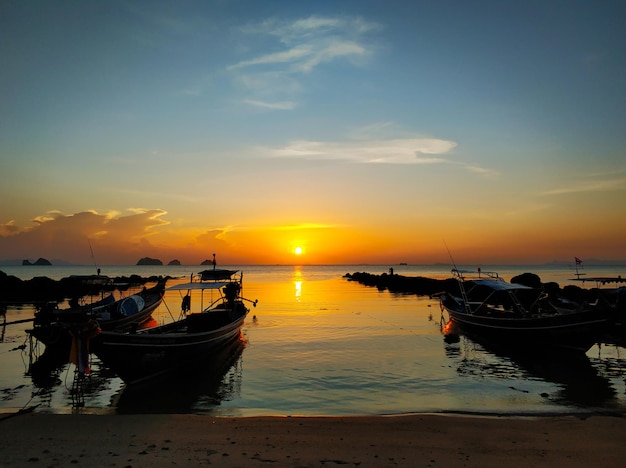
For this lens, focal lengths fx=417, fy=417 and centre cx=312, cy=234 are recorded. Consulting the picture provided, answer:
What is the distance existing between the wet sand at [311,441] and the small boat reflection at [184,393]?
4.93 ft

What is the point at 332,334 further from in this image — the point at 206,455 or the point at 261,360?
the point at 206,455

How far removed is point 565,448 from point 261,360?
39.7 ft

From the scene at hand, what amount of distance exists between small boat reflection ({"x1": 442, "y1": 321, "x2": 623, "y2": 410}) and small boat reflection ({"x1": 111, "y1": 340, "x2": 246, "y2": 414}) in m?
8.74

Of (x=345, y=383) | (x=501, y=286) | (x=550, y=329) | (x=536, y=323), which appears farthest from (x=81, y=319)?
(x=501, y=286)

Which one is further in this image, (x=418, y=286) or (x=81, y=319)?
(x=418, y=286)

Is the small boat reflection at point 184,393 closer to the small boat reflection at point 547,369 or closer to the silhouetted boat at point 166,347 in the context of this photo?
the silhouetted boat at point 166,347

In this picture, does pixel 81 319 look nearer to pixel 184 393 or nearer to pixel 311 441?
pixel 184 393

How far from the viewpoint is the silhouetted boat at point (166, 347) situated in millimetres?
13211

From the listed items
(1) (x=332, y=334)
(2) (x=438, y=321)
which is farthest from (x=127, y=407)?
(2) (x=438, y=321)

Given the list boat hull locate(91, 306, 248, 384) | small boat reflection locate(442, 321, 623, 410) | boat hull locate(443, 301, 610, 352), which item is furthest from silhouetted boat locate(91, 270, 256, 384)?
boat hull locate(443, 301, 610, 352)

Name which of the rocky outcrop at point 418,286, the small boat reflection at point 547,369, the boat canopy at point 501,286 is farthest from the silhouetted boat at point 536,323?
the rocky outcrop at point 418,286

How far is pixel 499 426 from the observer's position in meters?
9.55

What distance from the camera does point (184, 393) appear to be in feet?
43.9

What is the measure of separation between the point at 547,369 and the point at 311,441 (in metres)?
12.0
